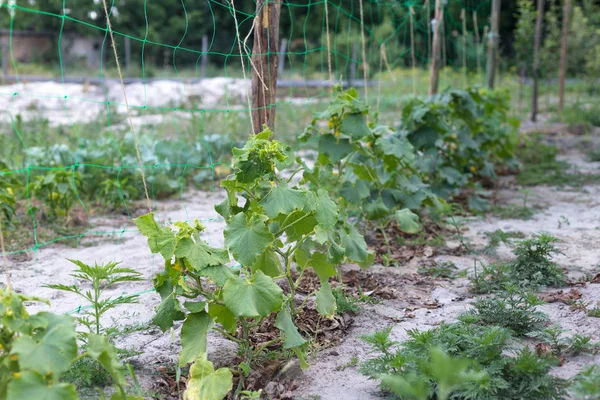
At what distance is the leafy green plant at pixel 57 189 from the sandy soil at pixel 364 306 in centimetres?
37

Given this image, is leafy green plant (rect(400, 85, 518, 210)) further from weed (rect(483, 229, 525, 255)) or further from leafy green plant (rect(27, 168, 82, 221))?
leafy green plant (rect(27, 168, 82, 221))

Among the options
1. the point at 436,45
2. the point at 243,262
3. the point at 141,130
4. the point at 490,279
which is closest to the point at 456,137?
the point at 436,45

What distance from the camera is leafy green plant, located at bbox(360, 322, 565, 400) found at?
83.4 inches

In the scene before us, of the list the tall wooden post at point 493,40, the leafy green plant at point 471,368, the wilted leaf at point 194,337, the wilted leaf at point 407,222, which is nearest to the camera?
the leafy green plant at point 471,368

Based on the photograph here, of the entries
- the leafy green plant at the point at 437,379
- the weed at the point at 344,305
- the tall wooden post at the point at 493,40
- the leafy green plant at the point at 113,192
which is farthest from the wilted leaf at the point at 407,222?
the tall wooden post at the point at 493,40

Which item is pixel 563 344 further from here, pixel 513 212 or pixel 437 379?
pixel 513 212

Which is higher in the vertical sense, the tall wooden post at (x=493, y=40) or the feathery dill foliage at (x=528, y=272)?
the tall wooden post at (x=493, y=40)

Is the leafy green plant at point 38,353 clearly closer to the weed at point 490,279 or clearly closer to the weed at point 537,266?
the weed at point 490,279

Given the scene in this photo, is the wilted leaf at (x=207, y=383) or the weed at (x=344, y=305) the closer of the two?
the wilted leaf at (x=207, y=383)

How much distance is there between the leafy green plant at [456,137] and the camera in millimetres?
4957

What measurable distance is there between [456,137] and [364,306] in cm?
259

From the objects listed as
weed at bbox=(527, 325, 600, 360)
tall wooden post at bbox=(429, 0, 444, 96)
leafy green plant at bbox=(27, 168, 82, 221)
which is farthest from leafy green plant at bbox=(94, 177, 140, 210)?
weed at bbox=(527, 325, 600, 360)

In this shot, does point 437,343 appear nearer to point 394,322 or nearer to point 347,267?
point 394,322

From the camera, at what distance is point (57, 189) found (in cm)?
454
